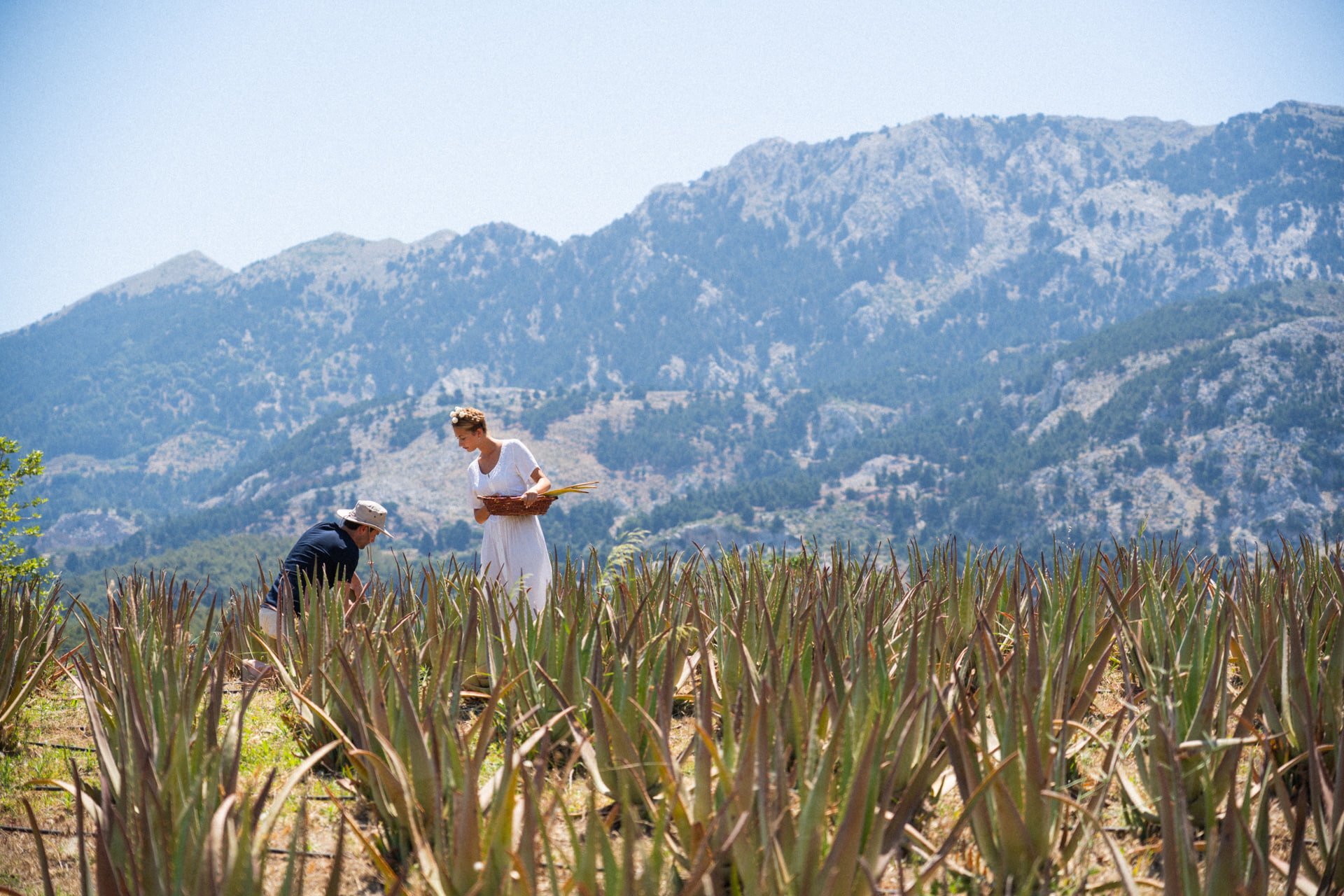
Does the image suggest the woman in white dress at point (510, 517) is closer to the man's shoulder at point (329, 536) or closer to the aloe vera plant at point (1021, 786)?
the man's shoulder at point (329, 536)

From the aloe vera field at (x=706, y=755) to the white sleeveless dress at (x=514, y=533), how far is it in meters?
1.12

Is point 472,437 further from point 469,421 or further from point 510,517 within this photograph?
point 510,517

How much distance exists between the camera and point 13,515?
649 centimetres

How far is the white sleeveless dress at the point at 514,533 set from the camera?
4551 millimetres

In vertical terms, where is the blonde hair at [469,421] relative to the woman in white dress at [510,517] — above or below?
above

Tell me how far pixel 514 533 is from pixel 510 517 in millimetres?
78

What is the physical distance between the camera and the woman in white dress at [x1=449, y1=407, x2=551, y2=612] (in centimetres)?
455

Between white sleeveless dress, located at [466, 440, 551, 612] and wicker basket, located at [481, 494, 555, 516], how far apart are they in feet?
0.24

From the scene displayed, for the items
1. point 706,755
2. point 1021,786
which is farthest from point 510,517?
point 1021,786

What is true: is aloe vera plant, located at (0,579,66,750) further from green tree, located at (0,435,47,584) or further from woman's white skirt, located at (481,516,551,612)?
green tree, located at (0,435,47,584)

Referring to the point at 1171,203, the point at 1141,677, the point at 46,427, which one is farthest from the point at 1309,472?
the point at 46,427

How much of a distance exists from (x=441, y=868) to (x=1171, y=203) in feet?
723

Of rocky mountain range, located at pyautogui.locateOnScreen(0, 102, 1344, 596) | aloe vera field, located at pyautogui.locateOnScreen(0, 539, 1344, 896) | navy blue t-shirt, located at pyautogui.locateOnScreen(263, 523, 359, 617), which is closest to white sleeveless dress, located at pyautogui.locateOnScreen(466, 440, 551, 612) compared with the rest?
navy blue t-shirt, located at pyautogui.locateOnScreen(263, 523, 359, 617)

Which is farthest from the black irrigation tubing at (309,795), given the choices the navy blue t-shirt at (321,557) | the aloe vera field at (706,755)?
the navy blue t-shirt at (321,557)
